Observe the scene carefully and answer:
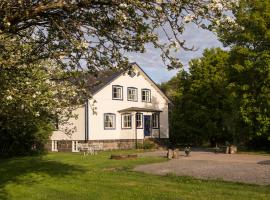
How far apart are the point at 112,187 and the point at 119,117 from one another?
2805cm

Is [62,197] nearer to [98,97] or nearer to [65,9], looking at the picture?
[65,9]

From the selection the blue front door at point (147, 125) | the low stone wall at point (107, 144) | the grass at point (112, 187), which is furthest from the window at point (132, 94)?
the grass at point (112, 187)

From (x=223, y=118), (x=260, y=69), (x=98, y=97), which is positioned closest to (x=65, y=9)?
(x=260, y=69)

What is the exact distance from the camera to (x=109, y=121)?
143 ft

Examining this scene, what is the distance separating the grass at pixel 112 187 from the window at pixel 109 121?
69.2 feet

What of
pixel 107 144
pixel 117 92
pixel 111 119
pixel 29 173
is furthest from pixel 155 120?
pixel 29 173

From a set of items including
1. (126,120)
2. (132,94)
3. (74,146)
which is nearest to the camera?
(74,146)

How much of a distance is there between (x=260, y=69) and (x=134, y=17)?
25.5 meters

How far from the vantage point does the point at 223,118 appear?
4681 centimetres

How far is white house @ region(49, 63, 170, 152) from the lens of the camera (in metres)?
42.1

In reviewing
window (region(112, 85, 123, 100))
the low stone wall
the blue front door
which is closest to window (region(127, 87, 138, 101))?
window (region(112, 85, 123, 100))

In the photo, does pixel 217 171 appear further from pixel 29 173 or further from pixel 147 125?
pixel 147 125

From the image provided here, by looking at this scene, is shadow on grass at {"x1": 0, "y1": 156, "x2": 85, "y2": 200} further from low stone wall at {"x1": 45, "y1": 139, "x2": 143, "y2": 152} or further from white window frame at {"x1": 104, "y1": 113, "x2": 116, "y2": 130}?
white window frame at {"x1": 104, "y1": 113, "x2": 116, "y2": 130}

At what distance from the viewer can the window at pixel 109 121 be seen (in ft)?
142
